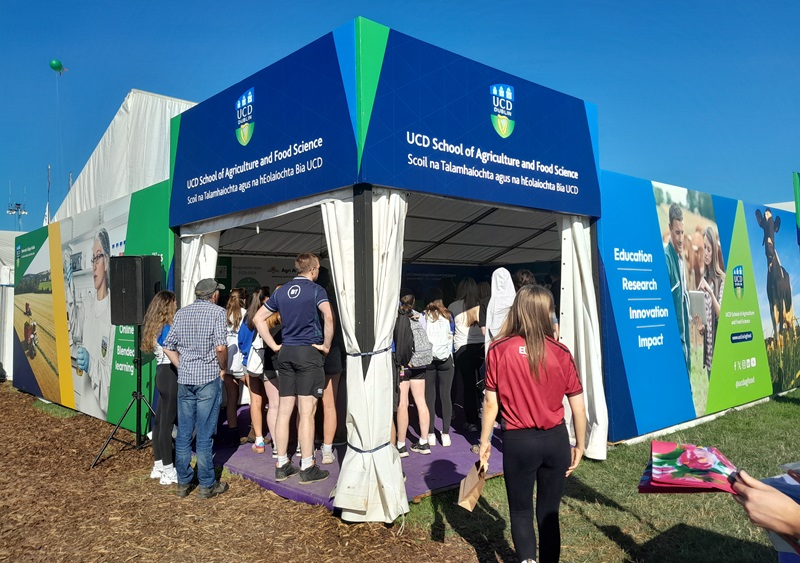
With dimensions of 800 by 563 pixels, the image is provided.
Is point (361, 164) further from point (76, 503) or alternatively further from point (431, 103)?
point (76, 503)

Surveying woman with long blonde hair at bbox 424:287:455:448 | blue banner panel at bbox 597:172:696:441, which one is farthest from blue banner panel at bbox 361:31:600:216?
woman with long blonde hair at bbox 424:287:455:448

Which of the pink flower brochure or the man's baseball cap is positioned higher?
the man's baseball cap

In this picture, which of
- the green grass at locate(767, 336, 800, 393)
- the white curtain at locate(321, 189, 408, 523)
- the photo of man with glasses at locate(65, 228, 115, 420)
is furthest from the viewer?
the green grass at locate(767, 336, 800, 393)

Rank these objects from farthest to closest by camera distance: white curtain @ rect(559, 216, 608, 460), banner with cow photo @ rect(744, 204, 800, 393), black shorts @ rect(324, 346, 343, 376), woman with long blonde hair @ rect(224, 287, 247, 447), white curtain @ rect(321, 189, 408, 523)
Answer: banner with cow photo @ rect(744, 204, 800, 393) < woman with long blonde hair @ rect(224, 287, 247, 447) < white curtain @ rect(559, 216, 608, 460) < black shorts @ rect(324, 346, 343, 376) < white curtain @ rect(321, 189, 408, 523)

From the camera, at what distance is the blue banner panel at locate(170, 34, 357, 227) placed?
4234mm

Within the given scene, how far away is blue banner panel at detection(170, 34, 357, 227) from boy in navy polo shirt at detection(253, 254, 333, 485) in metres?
0.85

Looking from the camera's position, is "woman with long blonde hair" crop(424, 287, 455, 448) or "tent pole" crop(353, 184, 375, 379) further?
"woman with long blonde hair" crop(424, 287, 455, 448)

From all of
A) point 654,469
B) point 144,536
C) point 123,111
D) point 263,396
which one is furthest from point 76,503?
point 123,111

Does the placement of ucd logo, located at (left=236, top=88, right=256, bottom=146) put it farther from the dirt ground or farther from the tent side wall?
the tent side wall

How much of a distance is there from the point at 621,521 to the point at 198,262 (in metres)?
4.65

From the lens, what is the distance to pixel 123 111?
36.0ft

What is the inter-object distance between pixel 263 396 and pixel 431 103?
352cm

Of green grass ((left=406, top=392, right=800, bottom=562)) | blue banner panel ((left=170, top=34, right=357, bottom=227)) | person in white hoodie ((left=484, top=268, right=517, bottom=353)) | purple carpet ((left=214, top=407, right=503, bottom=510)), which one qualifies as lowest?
green grass ((left=406, top=392, right=800, bottom=562))

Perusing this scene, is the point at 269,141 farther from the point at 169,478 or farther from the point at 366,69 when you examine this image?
the point at 169,478
